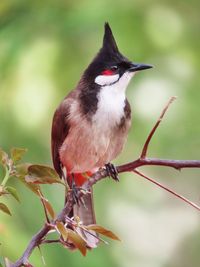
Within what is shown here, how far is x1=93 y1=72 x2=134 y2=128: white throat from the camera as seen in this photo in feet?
7.75

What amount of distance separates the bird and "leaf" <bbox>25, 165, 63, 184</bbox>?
3.26 feet

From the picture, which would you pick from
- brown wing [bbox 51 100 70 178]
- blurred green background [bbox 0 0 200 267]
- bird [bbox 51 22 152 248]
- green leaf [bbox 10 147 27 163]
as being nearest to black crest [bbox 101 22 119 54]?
bird [bbox 51 22 152 248]

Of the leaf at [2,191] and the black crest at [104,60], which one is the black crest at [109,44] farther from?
the leaf at [2,191]

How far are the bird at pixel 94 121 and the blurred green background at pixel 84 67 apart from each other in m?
0.25

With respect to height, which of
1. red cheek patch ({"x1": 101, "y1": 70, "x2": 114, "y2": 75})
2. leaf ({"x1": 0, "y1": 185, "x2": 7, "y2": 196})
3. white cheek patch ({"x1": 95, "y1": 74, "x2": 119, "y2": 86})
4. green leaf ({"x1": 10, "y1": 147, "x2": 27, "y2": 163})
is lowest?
white cheek patch ({"x1": 95, "y1": 74, "x2": 119, "y2": 86})

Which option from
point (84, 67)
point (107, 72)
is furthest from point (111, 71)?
point (84, 67)

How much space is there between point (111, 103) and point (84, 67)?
56cm

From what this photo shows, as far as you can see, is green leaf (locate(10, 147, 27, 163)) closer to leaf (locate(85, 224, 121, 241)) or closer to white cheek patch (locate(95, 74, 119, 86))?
leaf (locate(85, 224, 121, 241))

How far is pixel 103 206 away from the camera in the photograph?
9.50 ft

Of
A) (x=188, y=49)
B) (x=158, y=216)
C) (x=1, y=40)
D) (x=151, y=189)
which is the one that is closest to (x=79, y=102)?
(x=1, y=40)

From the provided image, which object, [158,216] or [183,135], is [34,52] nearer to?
[183,135]

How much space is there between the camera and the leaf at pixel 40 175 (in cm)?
119

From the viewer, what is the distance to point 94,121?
2.37 m

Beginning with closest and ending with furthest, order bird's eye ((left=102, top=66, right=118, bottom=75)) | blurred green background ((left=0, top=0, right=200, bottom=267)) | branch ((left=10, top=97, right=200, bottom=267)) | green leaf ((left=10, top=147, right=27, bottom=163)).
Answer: branch ((left=10, top=97, right=200, bottom=267)) < green leaf ((left=10, top=147, right=27, bottom=163)) < bird's eye ((left=102, top=66, right=118, bottom=75)) < blurred green background ((left=0, top=0, right=200, bottom=267))
